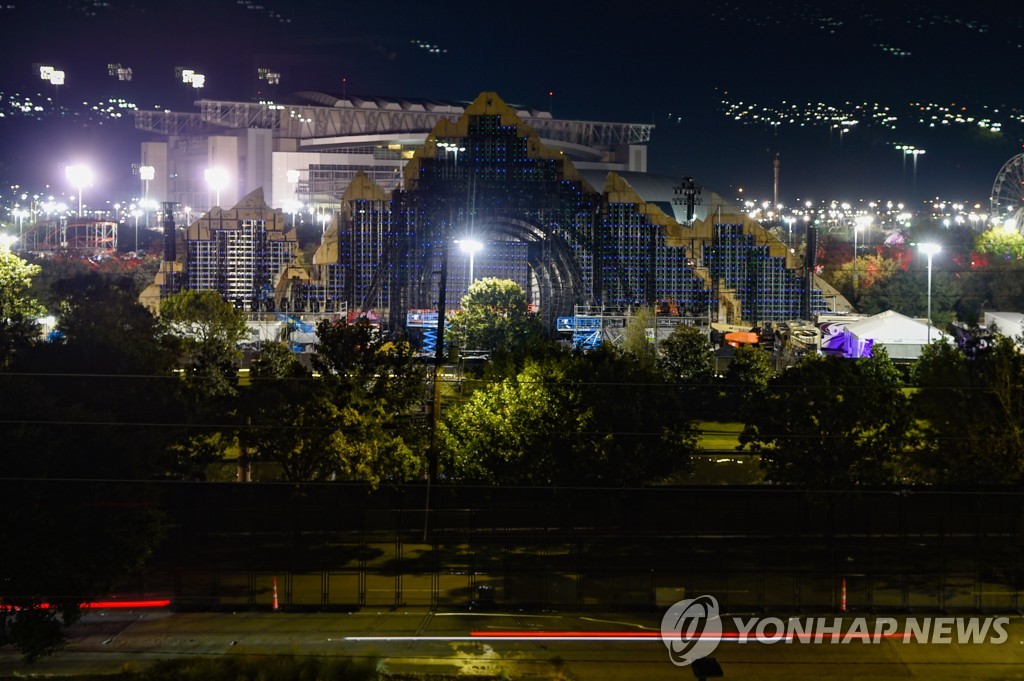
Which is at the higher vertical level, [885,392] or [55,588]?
[885,392]

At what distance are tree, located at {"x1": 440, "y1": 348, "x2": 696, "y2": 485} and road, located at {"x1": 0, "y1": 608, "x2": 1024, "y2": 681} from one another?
142 inches

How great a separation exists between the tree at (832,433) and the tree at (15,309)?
14849mm

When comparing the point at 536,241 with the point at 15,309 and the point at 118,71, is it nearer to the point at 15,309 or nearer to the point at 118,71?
the point at 15,309

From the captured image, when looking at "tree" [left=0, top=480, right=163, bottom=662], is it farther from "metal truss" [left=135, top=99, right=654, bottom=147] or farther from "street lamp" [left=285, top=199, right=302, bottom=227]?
"metal truss" [left=135, top=99, right=654, bottom=147]

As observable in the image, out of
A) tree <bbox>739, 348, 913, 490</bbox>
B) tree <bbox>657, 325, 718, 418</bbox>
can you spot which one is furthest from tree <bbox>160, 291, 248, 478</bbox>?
tree <bbox>657, 325, 718, 418</bbox>

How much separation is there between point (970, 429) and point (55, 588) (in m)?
15.6

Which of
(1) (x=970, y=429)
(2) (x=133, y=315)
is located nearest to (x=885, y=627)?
(1) (x=970, y=429)

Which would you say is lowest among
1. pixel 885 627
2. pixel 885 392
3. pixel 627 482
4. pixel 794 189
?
pixel 885 627

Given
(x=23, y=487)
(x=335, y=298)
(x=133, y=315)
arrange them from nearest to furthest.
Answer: (x=23, y=487) < (x=133, y=315) < (x=335, y=298)

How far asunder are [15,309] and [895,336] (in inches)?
958

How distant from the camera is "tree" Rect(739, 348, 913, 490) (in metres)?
21.5

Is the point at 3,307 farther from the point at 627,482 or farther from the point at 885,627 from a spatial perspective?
the point at 885,627

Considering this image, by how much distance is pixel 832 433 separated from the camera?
71.6 ft

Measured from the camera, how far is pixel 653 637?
1702 centimetres
